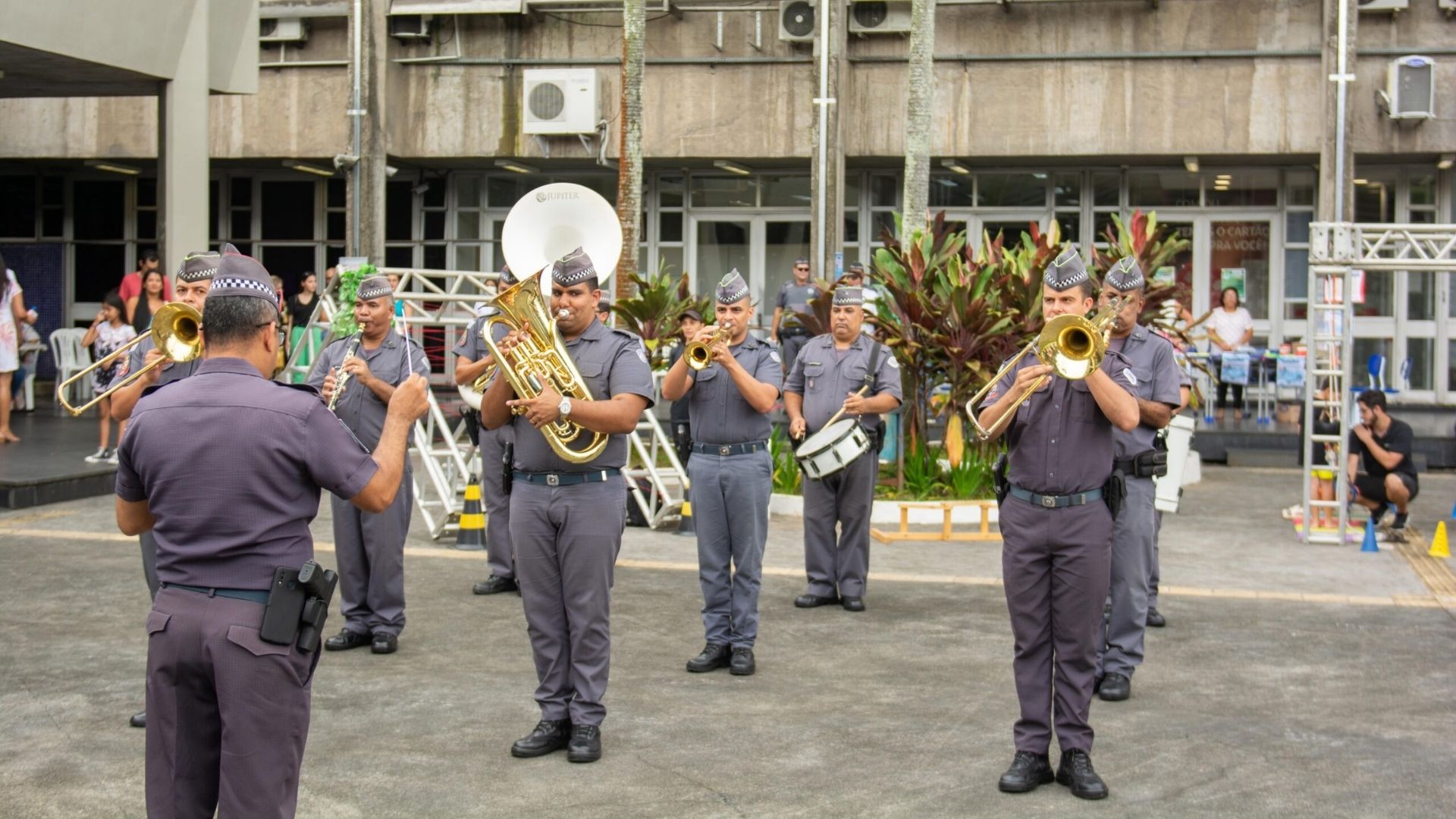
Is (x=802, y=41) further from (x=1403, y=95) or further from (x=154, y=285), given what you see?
(x=154, y=285)

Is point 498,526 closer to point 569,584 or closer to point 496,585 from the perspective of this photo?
point 496,585

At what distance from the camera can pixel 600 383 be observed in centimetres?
655

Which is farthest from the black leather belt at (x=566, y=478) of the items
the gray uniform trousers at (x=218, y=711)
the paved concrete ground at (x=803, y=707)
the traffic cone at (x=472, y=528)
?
the traffic cone at (x=472, y=528)

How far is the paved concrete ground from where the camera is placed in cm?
588

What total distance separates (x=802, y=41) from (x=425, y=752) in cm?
1756

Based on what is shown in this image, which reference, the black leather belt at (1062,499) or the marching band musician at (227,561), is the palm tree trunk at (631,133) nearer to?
the black leather belt at (1062,499)

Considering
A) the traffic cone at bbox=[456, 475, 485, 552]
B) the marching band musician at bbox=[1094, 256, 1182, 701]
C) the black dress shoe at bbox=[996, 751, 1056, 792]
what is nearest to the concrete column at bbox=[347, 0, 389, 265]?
the traffic cone at bbox=[456, 475, 485, 552]

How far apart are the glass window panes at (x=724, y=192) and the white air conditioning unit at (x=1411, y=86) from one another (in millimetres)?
Result: 9319

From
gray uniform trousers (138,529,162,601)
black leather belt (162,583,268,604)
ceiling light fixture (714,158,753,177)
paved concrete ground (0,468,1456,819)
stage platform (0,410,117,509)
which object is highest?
ceiling light fixture (714,158,753,177)

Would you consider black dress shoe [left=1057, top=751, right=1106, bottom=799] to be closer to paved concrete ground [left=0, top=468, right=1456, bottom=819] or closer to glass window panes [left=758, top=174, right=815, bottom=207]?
paved concrete ground [left=0, top=468, right=1456, bottom=819]

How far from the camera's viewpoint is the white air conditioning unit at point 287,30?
2345 cm

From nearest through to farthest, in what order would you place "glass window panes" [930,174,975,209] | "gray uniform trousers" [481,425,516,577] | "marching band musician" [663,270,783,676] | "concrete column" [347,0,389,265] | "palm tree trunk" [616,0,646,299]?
"marching band musician" [663,270,783,676], "gray uniform trousers" [481,425,516,577], "palm tree trunk" [616,0,646,299], "concrete column" [347,0,389,265], "glass window panes" [930,174,975,209]

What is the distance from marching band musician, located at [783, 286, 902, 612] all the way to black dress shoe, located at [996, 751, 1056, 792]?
11.8 ft

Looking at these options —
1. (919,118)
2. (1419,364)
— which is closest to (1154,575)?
(919,118)
